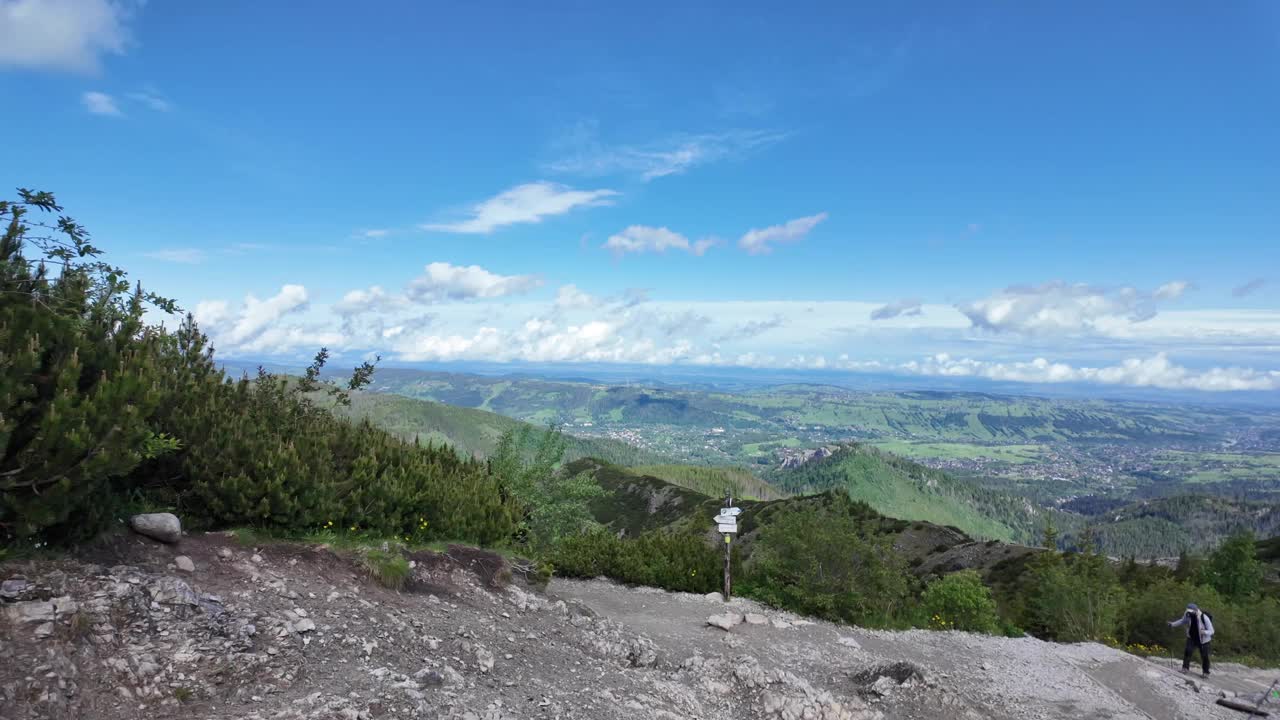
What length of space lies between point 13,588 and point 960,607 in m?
26.8

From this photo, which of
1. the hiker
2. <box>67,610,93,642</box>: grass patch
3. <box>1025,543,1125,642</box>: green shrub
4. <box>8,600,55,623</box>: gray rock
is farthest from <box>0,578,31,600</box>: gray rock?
<box>1025,543,1125,642</box>: green shrub

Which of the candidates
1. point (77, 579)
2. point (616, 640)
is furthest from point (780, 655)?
point (77, 579)

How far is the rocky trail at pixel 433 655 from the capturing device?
7.24 m

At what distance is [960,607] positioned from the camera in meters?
23.5

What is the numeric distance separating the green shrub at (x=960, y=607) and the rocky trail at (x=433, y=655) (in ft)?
13.9

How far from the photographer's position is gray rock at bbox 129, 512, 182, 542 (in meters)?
9.65

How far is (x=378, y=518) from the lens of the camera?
13414mm

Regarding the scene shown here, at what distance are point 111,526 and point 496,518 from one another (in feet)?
27.6

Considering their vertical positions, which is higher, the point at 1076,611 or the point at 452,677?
the point at 452,677

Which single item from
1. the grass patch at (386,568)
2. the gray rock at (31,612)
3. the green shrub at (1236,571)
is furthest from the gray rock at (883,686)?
the green shrub at (1236,571)

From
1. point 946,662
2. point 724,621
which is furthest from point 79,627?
point 946,662

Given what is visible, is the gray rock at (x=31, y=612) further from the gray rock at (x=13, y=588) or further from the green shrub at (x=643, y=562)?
the green shrub at (x=643, y=562)

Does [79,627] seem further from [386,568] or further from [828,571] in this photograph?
[828,571]

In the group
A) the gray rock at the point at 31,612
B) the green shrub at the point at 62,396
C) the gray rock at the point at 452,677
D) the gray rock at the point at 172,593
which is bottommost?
the gray rock at the point at 452,677
